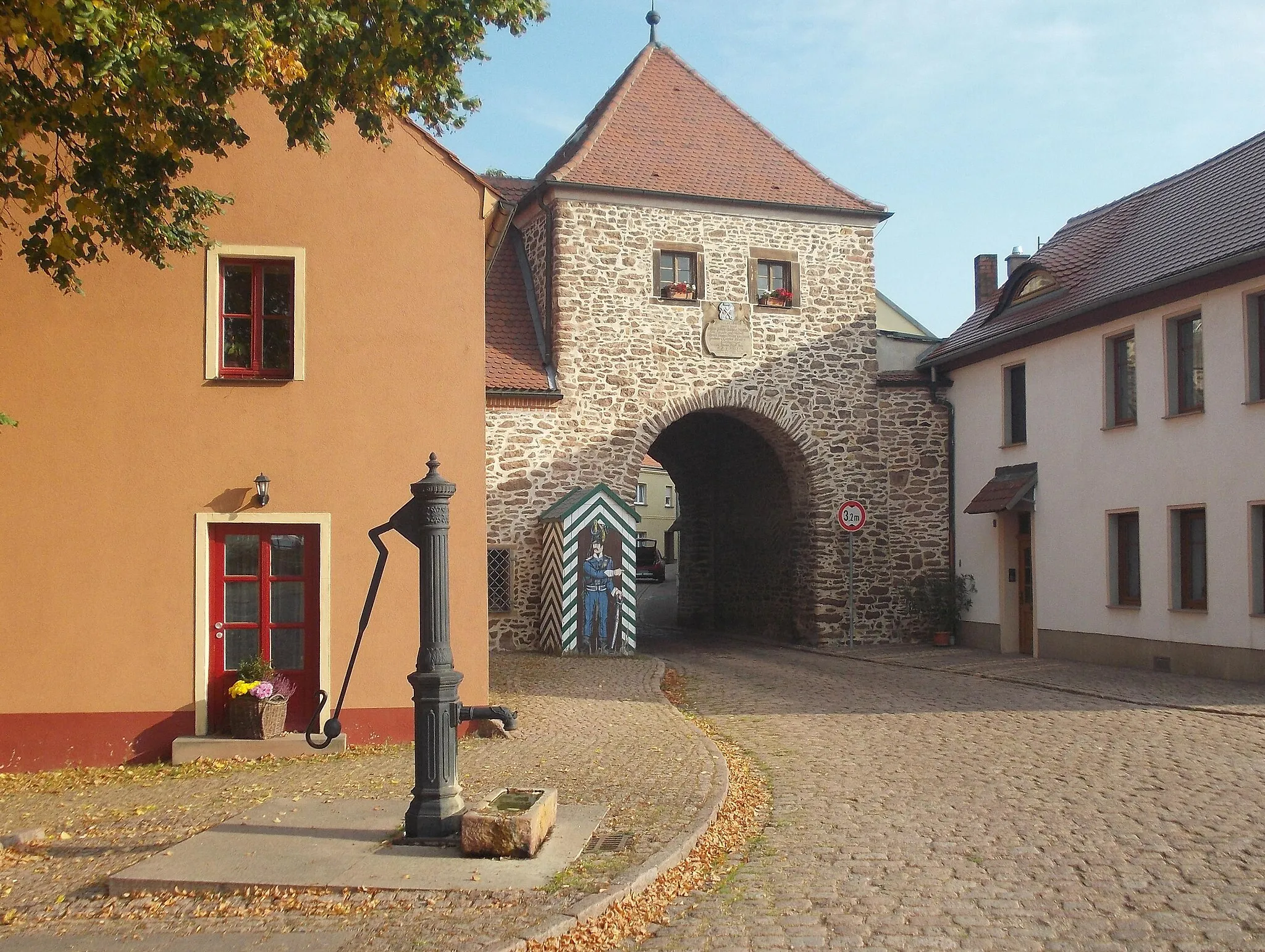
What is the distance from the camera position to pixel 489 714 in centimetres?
710

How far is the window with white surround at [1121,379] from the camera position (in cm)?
1773

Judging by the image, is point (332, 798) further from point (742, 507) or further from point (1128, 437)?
point (742, 507)

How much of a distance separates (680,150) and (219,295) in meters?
13.3

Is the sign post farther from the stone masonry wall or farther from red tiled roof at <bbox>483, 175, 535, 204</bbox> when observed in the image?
red tiled roof at <bbox>483, 175, 535, 204</bbox>

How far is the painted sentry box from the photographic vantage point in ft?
63.1

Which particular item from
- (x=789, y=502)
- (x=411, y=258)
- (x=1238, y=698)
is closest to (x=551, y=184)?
(x=789, y=502)

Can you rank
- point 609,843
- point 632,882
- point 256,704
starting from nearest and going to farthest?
point 632,882 → point 609,843 → point 256,704

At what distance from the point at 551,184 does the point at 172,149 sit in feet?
45.2

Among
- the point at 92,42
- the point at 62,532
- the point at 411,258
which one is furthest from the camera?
the point at 411,258

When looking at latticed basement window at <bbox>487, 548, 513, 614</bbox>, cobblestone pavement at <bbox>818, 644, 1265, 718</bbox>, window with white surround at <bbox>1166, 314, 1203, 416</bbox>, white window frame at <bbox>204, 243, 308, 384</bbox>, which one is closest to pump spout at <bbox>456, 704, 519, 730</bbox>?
white window frame at <bbox>204, 243, 308, 384</bbox>

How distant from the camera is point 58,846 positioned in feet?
23.1

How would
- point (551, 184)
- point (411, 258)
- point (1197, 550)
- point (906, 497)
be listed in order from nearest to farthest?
1. point (411, 258)
2. point (1197, 550)
3. point (551, 184)
4. point (906, 497)

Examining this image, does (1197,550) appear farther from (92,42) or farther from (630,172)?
(92,42)

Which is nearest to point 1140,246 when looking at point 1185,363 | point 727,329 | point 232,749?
point 1185,363
